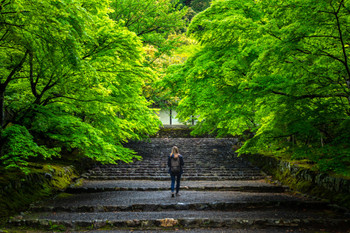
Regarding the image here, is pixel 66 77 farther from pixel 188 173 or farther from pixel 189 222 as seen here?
pixel 188 173

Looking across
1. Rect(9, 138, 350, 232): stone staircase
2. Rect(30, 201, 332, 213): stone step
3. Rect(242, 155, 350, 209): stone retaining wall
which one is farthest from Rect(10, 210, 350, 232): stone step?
Rect(242, 155, 350, 209): stone retaining wall

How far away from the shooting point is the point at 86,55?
7.73 meters

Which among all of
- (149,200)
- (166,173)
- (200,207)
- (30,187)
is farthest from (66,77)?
(166,173)

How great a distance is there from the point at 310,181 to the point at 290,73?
580cm

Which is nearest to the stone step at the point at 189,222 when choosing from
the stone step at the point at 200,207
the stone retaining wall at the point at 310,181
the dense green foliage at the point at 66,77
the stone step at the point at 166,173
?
the stone step at the point at 200,207

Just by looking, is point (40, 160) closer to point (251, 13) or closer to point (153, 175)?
point (153, 175)

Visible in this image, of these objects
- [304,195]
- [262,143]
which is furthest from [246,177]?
[262,143]

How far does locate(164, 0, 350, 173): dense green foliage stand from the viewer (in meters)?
5.32

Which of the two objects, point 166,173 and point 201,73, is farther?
point 166,173

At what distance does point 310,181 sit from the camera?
10.3 metres

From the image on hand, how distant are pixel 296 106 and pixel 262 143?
1.52 m

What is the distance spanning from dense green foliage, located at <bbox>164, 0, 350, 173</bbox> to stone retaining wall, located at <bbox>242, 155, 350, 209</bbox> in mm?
2255

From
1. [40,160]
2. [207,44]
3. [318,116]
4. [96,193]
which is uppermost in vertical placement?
[207,44]

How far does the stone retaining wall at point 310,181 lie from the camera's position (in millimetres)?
8258
